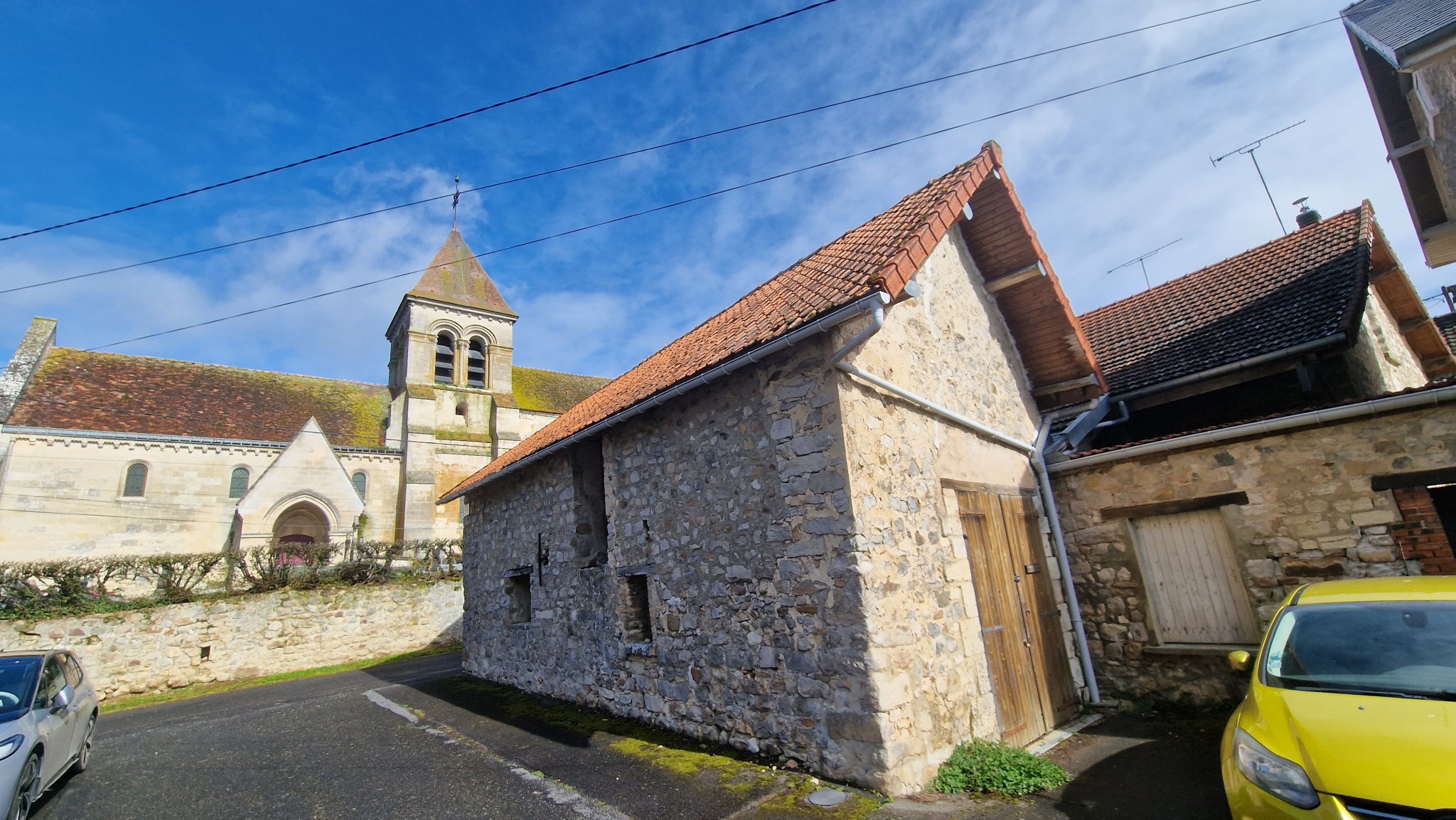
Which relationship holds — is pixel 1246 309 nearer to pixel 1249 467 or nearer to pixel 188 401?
pixel 1249 467

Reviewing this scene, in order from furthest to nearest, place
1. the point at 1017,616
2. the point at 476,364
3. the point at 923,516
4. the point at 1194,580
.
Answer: the point at 476,364 → the point at 1194,580 → the point at 1017,616 → the point at 923,516

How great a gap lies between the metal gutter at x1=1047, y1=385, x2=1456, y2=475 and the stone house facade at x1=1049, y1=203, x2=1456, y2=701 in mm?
15

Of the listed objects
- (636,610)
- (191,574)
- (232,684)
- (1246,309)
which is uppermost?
(1246,309)

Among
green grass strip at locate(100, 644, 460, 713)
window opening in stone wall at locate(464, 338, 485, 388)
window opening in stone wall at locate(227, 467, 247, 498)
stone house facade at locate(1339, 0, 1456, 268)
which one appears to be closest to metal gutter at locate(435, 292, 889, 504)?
stone house facade at locate(1339, 0, 1456, 268)

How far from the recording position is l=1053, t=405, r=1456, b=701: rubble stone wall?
5637 mm

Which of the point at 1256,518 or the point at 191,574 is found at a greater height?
the point at 191,574

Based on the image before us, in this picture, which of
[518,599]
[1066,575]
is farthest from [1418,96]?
[518,599]

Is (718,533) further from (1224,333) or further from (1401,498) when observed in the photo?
(1224,333)

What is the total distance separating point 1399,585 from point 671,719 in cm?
589

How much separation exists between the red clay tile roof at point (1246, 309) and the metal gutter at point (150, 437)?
24899 mm

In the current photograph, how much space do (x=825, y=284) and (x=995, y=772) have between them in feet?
14.2

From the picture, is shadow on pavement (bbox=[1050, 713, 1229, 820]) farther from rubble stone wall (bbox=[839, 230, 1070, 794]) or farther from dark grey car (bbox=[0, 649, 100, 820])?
dark grey car (bbox=[0, 649, 100, 820])

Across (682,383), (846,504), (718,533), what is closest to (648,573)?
(718,533)

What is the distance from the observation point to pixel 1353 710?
3191mm
